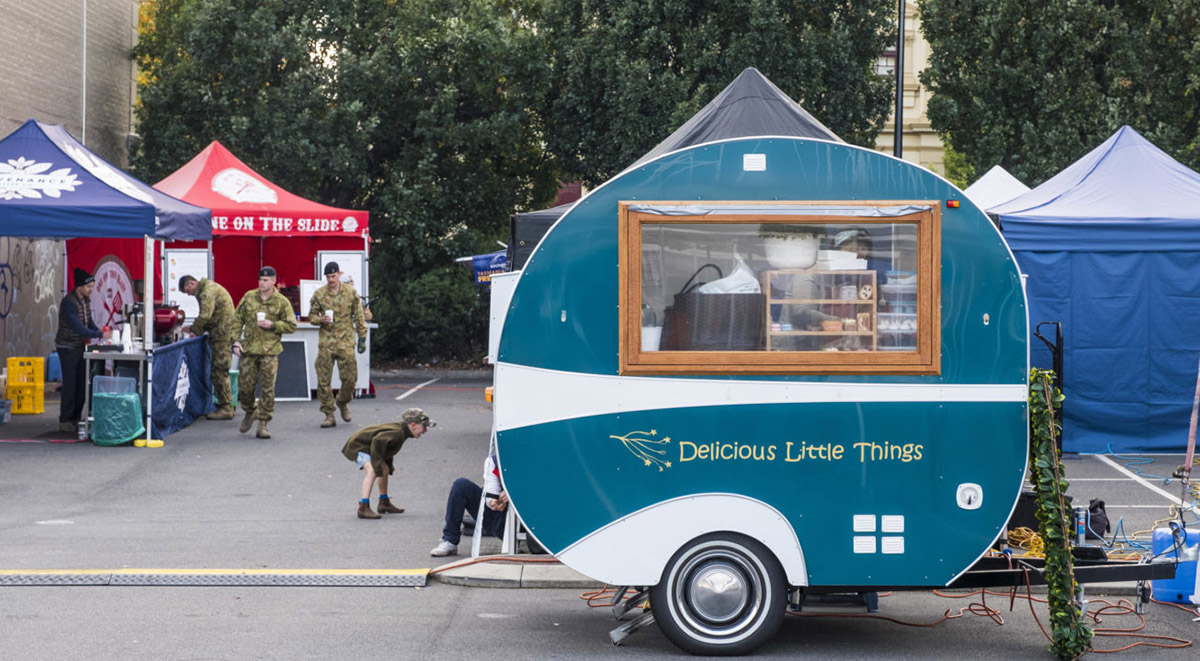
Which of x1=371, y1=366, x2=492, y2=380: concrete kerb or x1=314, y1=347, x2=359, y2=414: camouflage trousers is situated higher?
x1=314, y1=347, x2=359, y2=414: camouflage trousers

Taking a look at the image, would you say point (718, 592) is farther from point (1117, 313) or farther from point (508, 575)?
point (1117, 313)

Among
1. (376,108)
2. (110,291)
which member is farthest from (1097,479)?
(376,108)

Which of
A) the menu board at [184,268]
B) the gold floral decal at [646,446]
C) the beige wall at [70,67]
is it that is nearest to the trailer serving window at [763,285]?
the gold floral decal at [646,446]

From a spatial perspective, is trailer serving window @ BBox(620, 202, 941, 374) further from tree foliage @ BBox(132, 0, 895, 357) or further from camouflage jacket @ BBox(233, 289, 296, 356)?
tree foliage @ BBox(132, 0, 895, 357)

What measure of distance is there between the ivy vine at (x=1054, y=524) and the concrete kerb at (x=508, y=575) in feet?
10.0

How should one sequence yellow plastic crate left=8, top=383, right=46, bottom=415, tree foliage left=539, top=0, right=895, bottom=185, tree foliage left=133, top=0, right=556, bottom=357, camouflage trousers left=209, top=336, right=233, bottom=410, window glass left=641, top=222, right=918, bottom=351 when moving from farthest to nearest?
tree foliage left=539, top=0, right=895, bottom=185, tree foliage left=133, top=0, right=556, bottom=357, camouflage trousers left=209, top=336, right=233, bottom=410, yellow plastic crate left=8, top=383, right=46, bottom=415, window glass left=641, top=222, right=918, bottom=351

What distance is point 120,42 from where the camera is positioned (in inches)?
983

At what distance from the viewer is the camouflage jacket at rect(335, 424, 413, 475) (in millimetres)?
10266

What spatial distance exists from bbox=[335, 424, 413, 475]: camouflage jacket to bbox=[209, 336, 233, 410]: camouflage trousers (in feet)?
24.5

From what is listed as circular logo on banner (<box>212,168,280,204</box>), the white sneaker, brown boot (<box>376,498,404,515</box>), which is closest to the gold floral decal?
the white sneaker

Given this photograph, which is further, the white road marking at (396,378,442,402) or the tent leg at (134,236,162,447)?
the white road marking at (396,378,442,402)

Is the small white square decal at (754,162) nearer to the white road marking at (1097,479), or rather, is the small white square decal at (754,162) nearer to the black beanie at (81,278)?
the white road marking at (1097,479)

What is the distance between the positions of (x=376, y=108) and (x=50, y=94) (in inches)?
227

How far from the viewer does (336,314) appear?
52.9 ft
